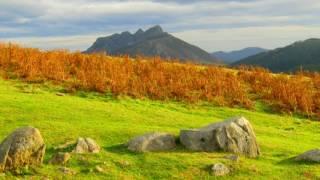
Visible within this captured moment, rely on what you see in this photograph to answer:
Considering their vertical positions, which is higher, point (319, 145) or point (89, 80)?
point (89, 80)

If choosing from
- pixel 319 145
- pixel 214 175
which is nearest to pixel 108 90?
pixel 319 145

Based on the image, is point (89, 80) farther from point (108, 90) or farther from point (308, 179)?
point (308, 179)

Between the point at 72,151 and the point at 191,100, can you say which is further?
the point at 191,100

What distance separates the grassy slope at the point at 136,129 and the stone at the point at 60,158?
0.17 metres

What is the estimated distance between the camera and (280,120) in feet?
90.8

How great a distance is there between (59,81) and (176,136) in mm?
11331

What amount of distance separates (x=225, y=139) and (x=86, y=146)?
465cm

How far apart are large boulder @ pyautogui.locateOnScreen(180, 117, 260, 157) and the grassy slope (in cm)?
46

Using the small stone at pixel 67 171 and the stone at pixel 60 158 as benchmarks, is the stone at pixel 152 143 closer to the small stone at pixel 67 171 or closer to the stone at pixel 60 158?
the stone at pixel 60 158

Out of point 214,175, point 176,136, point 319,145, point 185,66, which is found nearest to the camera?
point 214,175

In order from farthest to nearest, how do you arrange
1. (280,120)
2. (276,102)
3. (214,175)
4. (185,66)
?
(185,66) → (276,102) → (280,120) → (214,175)

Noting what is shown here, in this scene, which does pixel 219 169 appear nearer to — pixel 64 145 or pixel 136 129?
pixel 64 145

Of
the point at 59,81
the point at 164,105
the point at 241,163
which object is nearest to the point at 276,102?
the point at 164,105

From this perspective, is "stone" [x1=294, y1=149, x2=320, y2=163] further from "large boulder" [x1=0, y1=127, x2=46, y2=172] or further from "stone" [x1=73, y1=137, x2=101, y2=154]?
"large boulder" [x1=0, y1=127, x2=46, y2=172]
